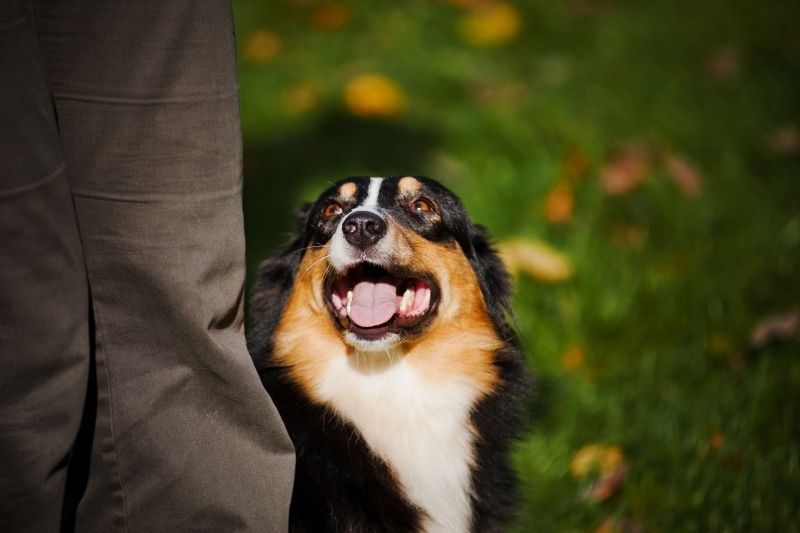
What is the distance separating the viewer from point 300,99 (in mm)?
5848

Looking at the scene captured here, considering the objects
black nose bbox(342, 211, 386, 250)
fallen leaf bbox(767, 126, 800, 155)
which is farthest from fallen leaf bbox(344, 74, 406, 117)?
black nose bbox(342, 211, 386, 250)

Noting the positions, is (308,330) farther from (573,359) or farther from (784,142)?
(784,142)

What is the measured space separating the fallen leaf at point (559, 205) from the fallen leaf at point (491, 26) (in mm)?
2203

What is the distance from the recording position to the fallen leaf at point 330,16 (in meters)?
6.83

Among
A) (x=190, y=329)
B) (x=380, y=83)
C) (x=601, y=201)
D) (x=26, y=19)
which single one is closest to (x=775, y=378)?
(x=601, y=201)

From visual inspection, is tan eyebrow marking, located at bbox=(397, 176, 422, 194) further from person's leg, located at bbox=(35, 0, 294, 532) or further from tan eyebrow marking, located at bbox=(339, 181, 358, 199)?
person's leg, located at bbox=(35, 0, 294, 532)

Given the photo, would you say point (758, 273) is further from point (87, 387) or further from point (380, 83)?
point (87, 387)

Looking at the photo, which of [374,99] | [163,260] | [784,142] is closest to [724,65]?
[784,142]

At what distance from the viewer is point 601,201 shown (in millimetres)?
4750

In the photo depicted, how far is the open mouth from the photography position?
8.65ft

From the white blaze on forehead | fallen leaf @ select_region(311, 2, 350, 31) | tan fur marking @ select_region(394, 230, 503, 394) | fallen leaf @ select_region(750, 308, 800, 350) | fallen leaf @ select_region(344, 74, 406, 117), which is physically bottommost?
fallen leaf @ select_region(750, 308, 800, 350)

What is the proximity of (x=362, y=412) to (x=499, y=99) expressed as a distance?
3.73m

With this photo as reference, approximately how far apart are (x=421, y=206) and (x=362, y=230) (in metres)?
0.40

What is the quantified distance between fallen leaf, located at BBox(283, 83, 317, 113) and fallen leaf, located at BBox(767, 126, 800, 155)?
10.6 feet
